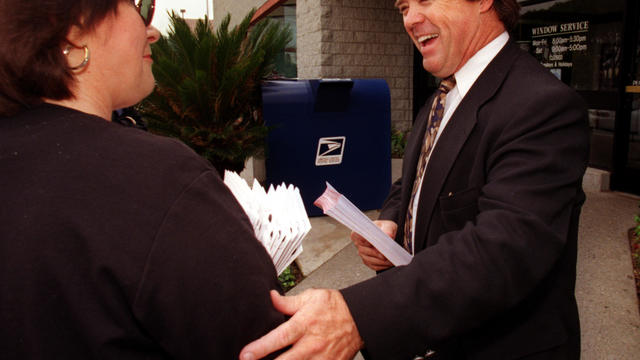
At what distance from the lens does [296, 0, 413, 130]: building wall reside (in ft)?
26.1

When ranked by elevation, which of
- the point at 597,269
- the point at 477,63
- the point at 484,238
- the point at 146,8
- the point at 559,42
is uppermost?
the point at 559,42

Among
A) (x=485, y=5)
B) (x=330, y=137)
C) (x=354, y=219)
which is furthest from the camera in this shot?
(x=330, y=137)

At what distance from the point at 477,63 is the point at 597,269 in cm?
299

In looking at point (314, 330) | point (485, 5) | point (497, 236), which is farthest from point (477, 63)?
point (314, 330)

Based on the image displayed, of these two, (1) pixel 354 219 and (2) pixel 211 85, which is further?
(2) pixel 211 85

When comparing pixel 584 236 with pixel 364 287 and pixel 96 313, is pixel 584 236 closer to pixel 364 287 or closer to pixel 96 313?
pixel 364 287

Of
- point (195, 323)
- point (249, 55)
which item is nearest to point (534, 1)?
point (249, 55)

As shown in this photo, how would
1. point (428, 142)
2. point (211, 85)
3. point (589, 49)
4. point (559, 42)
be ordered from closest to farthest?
point (428, 142)
point (211, 85)
point (589, 49)
point (559, 42)

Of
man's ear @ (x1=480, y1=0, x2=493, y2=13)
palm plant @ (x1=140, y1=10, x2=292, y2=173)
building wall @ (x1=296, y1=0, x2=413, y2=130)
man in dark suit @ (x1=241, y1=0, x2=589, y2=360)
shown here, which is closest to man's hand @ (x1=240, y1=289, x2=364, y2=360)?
man in dark suit @ (x1=241, y1=0, x2=589, y2=360)

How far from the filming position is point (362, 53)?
8211 mm

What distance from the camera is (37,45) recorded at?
2.97ft

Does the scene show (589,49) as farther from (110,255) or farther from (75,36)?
(110,255)

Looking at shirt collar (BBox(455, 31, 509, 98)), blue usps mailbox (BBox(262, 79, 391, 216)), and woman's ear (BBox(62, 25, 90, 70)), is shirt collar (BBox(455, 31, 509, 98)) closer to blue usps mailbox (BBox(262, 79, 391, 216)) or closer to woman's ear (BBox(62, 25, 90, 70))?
woman's ear (BBox(62, 25, 90, 70))

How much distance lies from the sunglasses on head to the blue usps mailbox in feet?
11.6
